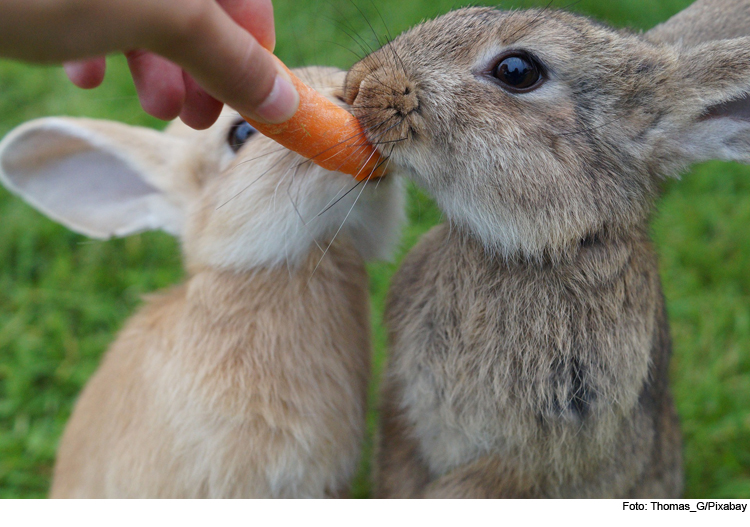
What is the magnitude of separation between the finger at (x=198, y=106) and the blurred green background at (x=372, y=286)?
1.09 metres

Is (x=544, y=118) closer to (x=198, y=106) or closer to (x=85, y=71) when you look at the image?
(x=198, y=106)

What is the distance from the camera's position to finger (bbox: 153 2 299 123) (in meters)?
1.52

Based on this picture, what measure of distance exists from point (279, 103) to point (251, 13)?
425 millimetres

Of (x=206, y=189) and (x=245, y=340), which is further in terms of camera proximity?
(x=206, y=189)

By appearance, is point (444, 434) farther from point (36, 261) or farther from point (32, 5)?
point (36, 261)

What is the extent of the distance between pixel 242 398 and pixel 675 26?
2.42 meters

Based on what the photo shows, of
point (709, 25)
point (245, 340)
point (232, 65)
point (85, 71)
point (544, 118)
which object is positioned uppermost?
point (709, 25)

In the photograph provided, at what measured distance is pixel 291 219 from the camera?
8.89 feet

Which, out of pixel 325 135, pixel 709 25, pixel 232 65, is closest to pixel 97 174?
pixel 325 135

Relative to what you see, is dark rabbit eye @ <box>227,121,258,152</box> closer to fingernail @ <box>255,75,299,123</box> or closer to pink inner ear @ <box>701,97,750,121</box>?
fingernail @ <box>255,75,299,123</box>

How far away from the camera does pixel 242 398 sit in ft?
9.36

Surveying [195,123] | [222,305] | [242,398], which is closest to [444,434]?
[242,398]

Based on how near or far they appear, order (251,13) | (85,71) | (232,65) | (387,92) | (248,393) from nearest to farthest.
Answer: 1. (232,65)
2. (251,13)
3. (387,92)
4. (85,71)
5. (248,393)

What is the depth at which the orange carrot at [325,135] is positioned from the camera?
2238 mm
